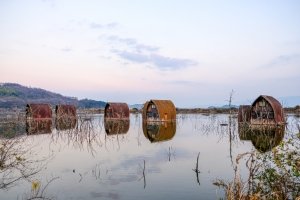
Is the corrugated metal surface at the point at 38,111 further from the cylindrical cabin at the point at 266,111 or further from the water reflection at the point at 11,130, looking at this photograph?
the cylindrical cabin at the point at 266,111

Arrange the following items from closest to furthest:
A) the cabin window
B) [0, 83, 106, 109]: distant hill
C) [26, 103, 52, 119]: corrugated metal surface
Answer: the cabin window
[26, 103, 52, 119]: corrugated metal surface
[0, 83, 106, 109]: distant hill

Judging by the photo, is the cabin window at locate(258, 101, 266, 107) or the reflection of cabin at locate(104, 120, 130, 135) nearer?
the reflection of cabin at locate(104, 120, 130, 135)

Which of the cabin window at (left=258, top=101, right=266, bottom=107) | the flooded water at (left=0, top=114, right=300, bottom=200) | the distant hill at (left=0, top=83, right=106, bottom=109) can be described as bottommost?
the flooded water at (left=0, top=114, right=300, bottom=200)

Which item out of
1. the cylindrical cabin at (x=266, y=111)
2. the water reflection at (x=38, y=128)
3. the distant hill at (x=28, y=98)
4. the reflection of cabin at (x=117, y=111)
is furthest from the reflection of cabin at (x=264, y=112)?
the distant hill at (x=28, y=98)

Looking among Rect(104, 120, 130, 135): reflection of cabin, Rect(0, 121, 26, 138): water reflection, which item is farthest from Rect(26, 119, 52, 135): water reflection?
Rect(104, 120, 130, 135): reflection of cabin

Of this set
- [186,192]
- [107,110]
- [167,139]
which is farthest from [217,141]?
[107,110]

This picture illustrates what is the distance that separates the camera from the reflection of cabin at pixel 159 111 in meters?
47.3

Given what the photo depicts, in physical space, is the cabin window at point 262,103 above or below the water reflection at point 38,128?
above

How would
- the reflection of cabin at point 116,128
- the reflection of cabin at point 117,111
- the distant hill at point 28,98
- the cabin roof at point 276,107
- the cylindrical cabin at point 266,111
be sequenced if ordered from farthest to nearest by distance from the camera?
1. the distant hill at point 28,98
2. the reflection of cabin at point 117,111
3. the cylindrical cabin at point 266,111
4. the cabin roof at point 276,107
5. the reflection of cabin at point 116,128

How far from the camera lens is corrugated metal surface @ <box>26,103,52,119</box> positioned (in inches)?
1996

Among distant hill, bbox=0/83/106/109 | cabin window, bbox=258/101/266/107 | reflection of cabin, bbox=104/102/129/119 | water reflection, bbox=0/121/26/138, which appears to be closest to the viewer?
water reflection, bbox=0/121/26/138

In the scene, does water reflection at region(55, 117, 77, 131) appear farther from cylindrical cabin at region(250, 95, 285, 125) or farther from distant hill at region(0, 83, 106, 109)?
distant hill at region(0, 83, 106, 109)

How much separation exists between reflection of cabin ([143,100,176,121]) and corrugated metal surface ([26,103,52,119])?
45.4 feet

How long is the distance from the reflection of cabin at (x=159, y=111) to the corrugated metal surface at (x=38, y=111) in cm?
1385
